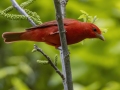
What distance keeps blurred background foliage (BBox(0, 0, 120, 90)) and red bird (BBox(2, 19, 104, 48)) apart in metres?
0.71

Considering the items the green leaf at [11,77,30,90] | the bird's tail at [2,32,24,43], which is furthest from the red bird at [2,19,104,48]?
the green leaf at [11,77,30,90]

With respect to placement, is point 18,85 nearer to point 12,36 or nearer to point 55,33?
point 12,36

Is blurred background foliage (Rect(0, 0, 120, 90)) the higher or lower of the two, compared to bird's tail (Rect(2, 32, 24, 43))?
higher

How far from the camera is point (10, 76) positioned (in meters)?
4.13

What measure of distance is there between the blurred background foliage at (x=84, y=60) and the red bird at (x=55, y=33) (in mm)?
709

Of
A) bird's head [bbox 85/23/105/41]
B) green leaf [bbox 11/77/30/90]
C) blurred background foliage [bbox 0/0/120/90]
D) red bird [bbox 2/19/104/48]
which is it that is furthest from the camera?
blurred background foliage [bbox 0/0/120/90]

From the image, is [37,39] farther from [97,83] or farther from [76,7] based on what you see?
[76,7]

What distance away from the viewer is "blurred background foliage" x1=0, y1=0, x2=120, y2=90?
402 centimetres

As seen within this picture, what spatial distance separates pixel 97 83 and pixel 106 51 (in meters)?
0.44

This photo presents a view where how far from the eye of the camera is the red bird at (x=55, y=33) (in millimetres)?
2994

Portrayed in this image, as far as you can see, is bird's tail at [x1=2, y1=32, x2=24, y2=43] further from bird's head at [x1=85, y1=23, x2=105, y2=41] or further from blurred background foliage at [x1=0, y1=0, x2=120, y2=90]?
blurred background foliage at [x1=0, y1=0, x2=120, y2=90]

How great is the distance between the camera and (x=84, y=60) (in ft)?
13.2

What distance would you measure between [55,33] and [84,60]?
1.11 meters

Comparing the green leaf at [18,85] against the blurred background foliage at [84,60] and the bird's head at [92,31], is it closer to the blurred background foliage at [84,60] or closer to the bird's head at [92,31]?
the blurred background foliage at [84,60]
